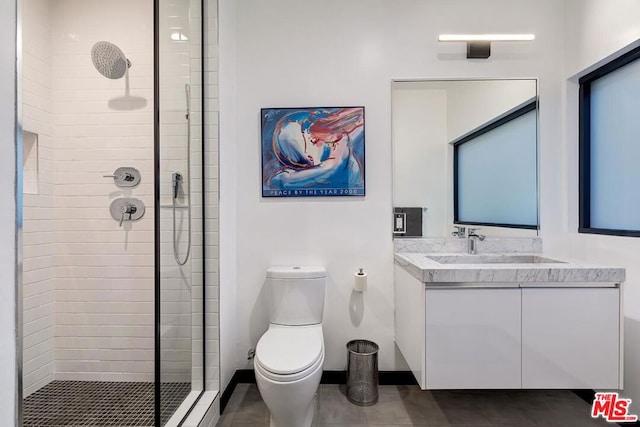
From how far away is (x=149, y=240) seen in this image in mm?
1973

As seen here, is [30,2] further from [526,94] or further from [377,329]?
[526,94]

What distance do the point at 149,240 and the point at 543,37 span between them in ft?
9.21

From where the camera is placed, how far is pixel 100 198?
6.47 ft

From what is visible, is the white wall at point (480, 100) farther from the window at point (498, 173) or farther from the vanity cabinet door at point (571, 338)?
the vanity cabinet door at point (571, 338)

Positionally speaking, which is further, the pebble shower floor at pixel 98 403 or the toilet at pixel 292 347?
the pebble shower floor at pixel 98 403

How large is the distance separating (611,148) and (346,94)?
5.08 feet

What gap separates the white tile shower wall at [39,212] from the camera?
1752 mm

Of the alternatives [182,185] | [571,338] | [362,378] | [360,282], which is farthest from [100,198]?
[571,338]

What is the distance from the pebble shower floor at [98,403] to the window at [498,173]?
1.94m

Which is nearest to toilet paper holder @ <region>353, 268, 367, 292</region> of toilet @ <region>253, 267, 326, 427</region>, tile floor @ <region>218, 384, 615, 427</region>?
toilet @ <region>253, 267, 326, 427</region>

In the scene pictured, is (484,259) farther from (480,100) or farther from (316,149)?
(316,149)

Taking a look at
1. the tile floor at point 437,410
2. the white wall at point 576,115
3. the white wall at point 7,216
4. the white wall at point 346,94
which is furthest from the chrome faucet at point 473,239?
the white wall at point 7,216

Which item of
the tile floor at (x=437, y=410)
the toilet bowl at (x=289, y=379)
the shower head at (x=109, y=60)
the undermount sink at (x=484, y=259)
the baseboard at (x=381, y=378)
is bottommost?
the tile floor at (x=437, y=410)

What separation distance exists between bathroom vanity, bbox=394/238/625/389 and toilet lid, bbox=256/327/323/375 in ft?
1.75
